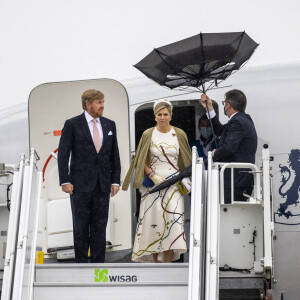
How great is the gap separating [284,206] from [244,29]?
5.30 feet

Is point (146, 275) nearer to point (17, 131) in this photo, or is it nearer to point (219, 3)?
point (17, 131)

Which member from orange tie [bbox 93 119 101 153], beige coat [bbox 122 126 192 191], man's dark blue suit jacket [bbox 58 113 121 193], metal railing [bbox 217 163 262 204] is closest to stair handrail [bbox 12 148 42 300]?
man's dark blue suit jacket [bbox 58 113 121 193]

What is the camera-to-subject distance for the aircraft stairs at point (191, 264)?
6.10 metres

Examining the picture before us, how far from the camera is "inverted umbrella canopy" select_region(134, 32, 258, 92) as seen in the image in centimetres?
743

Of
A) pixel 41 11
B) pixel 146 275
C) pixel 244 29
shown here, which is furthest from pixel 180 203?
pixel 41 11

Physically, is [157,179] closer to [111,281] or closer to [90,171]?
A: [90,171]

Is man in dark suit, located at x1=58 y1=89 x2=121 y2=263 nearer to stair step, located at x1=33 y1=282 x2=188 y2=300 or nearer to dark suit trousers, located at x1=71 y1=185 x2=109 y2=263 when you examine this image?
dark suit trousers, located at x1=71 y1=185 x2=109 y2=263

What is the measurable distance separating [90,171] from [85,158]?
0.46 ft

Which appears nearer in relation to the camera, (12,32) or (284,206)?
(284,206)

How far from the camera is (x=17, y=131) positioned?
318 inches

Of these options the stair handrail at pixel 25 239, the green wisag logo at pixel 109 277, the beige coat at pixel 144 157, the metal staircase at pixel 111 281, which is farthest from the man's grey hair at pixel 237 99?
the stair handrail at pixel 25 239

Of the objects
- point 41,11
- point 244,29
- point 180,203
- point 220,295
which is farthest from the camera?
point 41,11

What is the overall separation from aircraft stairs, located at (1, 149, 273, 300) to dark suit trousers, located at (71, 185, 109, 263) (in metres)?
0.39

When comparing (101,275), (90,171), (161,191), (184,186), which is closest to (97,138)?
(90,171)
